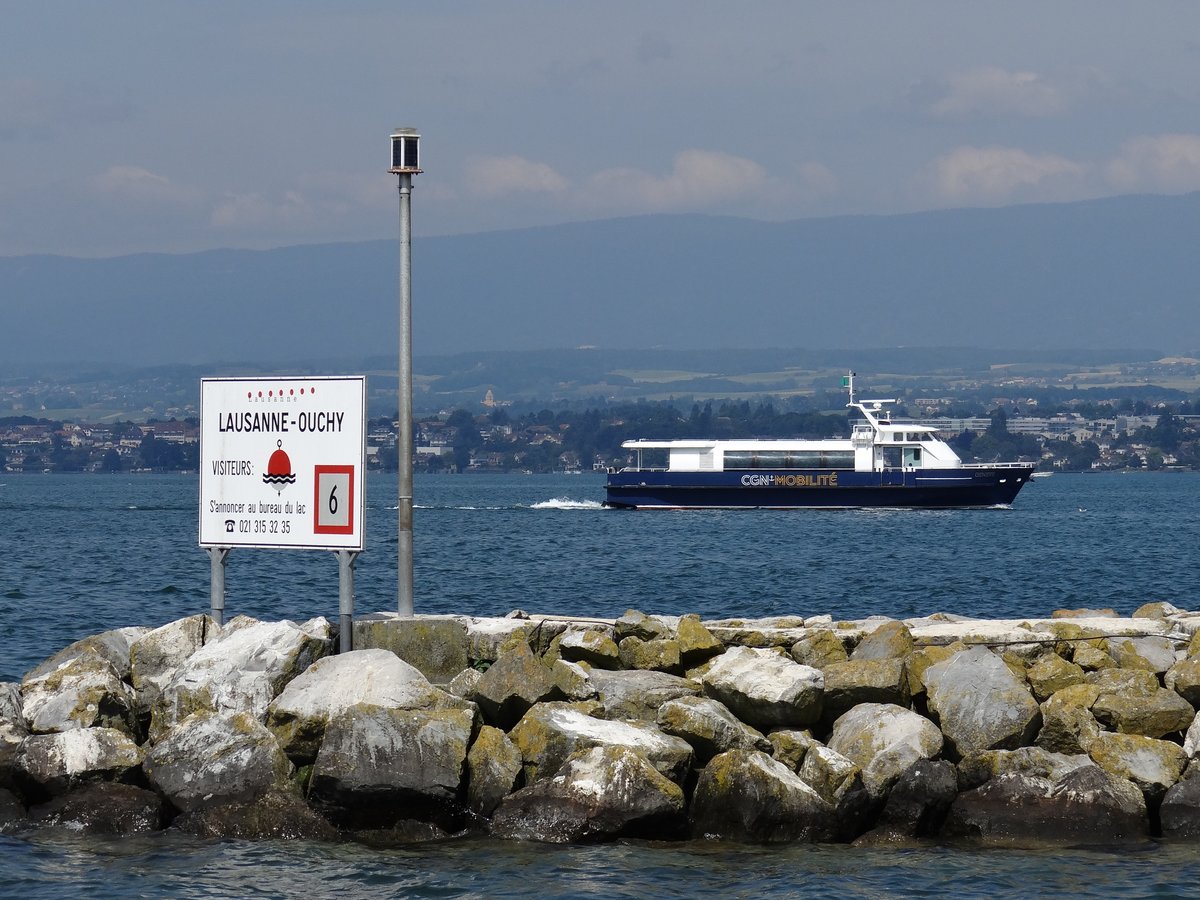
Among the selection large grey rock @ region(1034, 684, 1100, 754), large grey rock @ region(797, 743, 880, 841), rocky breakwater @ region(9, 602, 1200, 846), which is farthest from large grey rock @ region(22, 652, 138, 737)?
large grey rock @ region(1034, 684, 1100, 754)

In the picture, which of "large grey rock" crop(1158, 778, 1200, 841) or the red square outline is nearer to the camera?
"large grey rock" crop(1158, 778, 1200, 841)

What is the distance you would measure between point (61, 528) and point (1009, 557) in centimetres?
3190

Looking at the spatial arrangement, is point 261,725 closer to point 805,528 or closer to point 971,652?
point 971,652

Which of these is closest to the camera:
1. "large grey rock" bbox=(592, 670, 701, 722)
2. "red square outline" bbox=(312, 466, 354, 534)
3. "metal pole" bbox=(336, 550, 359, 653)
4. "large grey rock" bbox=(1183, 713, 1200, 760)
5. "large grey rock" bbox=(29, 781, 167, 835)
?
"large grey rock" bbox=(29, 781, 167, 835)

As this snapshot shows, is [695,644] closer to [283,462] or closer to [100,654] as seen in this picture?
[283,462]

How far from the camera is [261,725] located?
40.1ft

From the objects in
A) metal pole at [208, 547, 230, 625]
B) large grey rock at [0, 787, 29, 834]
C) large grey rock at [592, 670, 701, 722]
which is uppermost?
metal pole at [208, 547, 230, 625]

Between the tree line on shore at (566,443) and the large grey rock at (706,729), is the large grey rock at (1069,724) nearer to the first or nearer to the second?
the large grey rock at (706,729)

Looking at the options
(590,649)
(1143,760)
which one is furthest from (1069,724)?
(590,649)

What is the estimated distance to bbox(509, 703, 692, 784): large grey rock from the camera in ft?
37.9

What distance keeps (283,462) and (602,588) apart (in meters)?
19.1

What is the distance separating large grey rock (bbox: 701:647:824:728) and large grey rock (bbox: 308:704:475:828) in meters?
2.19

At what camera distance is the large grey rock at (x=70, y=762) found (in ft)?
39.6

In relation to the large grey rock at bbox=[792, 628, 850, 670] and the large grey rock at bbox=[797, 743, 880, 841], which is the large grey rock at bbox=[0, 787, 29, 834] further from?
the large grey rock at bbox=[792, 628, 850, 670]
